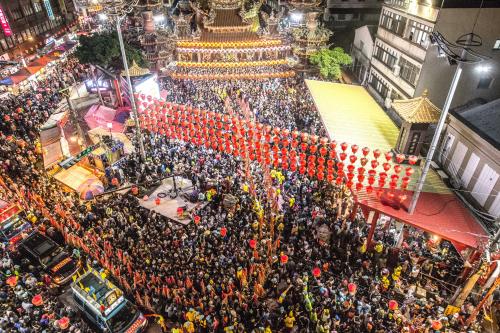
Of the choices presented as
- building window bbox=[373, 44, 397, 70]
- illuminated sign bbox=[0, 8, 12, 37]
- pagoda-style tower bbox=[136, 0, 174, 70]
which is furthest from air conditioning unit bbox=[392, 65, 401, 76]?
illuminated sign bbox=[0, 8, 12, 37]

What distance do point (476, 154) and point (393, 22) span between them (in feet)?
50.5

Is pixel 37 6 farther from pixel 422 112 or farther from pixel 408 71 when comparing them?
pixel 422 112

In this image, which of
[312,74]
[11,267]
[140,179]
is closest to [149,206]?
[140,179]

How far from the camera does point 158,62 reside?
95.9ft

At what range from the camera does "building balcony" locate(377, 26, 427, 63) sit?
21.4 meters

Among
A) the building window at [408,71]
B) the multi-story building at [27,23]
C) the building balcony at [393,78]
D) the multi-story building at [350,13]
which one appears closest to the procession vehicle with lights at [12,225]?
the building balcony at [393,78]

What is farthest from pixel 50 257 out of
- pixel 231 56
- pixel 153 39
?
pixel 231 56

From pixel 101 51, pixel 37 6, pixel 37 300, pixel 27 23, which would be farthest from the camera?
pixel 37 6

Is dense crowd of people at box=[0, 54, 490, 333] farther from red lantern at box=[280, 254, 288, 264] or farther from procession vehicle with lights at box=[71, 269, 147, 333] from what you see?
procession vehicle with lights at box=[71, 269, 147, 333]

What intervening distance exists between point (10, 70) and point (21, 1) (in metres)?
15.6

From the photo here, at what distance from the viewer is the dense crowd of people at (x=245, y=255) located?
12.0m

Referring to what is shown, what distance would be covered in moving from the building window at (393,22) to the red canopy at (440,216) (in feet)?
48.8

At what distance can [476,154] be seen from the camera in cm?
1490

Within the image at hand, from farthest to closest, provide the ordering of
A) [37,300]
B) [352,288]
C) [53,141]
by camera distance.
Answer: [53,141] < [37,300] < [352,288]
